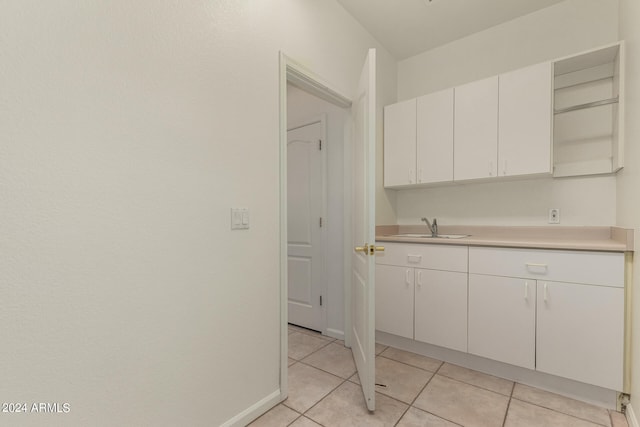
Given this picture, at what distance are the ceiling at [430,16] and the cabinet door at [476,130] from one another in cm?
58

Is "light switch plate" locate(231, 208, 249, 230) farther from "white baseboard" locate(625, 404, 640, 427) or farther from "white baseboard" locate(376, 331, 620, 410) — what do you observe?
"white baseboard" locate(625, 404, 640, 427)

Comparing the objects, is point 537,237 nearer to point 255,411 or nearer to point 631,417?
point 631,417

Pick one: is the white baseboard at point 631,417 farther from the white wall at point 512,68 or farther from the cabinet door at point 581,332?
the white wall at point 512,68

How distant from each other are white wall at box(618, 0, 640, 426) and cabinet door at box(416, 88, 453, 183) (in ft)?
3.27

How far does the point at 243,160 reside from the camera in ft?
4.84

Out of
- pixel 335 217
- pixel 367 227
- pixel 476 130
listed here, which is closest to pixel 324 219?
pixel 335 217

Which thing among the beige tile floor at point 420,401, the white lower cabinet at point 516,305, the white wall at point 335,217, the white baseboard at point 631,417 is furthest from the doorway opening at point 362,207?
the white baseboard at point 631,417

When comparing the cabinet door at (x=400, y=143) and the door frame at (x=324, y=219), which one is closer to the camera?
the cabinet door at (x=400, y=143)

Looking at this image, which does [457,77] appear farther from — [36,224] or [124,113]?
[36,224]

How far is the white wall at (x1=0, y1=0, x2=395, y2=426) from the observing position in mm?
857

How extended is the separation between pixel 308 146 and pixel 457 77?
1.53 m

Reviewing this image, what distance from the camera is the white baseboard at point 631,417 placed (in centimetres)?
Result: 137

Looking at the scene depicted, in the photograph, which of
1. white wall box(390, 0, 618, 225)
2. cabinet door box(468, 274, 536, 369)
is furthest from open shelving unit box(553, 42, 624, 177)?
cabinet door box(468, 274, 536, 369)

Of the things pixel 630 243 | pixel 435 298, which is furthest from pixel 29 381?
pixel 630 243
